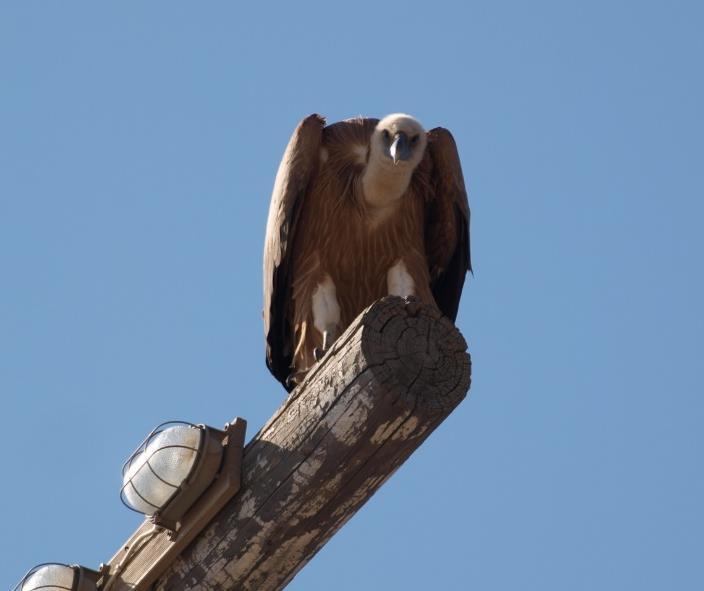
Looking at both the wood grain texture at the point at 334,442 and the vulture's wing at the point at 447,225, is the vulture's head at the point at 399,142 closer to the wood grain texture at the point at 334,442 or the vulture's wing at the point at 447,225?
the vulture's wing at the point at 447,225

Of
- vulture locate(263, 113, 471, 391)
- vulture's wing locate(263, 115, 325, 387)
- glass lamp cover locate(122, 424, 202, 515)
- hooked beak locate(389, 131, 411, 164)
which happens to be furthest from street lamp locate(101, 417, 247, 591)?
hooked beak locate(389, 131, 411, 164)

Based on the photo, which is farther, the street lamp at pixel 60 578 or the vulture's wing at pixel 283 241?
the vulture's wing at pixel 283 241

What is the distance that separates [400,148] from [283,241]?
0.81 m

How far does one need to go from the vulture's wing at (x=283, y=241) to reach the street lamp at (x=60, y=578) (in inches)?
122

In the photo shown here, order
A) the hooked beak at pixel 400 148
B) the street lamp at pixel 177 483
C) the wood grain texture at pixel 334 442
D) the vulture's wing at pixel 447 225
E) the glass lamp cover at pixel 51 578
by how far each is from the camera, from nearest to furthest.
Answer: the wood grain texture at pixel 334 442 → the street lamp at pixel 177 483 → the glass lamp cover at pixel 51 578 → the hooked beak at pixel 400 148 → the vulture's wing at pixel 447 225

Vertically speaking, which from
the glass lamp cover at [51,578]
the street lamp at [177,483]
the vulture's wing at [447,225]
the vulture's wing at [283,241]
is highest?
the vulture's wing at [447,225]

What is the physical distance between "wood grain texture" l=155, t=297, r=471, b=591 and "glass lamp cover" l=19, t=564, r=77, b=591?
408 millimetres

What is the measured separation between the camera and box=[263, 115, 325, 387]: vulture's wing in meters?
8.27

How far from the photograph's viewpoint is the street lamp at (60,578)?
17.1 ft

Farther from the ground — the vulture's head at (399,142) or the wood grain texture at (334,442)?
the vulture's head at (399,142)

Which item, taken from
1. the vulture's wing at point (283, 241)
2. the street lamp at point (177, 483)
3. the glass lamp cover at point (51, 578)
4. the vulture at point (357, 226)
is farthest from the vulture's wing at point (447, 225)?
the glass lamp cover at point (51, 578)

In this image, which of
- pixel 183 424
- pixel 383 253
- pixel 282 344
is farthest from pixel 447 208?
pixel 183 424

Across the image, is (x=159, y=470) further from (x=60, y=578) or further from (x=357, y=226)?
(x=357, y=226)

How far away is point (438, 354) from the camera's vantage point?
193 inches
